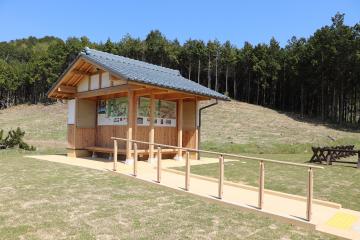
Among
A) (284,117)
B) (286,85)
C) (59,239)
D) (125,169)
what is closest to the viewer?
(59,239)

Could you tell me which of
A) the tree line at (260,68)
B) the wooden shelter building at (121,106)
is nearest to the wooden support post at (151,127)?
the wooden shelter building at (121,106)

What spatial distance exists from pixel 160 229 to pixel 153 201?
1657 mm

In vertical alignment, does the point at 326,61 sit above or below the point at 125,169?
above

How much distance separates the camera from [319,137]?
2759 cm

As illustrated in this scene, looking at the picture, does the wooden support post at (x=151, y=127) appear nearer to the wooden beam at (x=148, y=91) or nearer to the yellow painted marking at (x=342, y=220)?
the wooden beam at (x=148, y=91)

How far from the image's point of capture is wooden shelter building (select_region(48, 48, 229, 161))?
1253cm

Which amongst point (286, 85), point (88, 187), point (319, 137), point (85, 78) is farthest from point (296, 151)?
point (286, 85)

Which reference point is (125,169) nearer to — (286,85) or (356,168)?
(356,168)

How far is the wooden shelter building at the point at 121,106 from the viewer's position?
1253cm

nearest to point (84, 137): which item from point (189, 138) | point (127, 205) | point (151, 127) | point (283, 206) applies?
point (151, 127)

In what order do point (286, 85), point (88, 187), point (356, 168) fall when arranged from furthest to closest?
point (286, 85) < point (356, 168) < point (88, 187)

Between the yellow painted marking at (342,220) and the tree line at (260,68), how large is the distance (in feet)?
115

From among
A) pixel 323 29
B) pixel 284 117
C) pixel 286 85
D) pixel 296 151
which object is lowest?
pixel 296 151

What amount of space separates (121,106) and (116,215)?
8.38 meters
